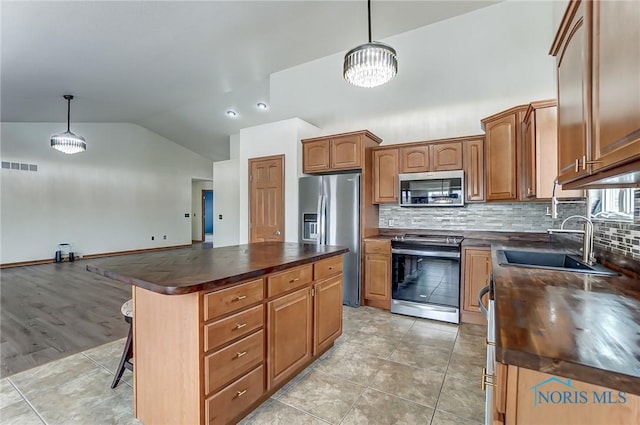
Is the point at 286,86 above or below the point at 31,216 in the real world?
above

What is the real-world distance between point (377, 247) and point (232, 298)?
244 centimetres

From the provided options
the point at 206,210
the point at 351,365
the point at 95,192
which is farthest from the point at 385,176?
the point at 206,210

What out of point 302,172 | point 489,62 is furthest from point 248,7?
point 489,62

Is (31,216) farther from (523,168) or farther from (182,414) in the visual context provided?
(523,168)

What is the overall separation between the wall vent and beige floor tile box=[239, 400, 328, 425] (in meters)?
7.57

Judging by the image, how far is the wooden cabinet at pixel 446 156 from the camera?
11.6 feet

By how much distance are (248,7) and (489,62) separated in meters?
2.65

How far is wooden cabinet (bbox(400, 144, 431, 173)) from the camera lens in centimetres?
370

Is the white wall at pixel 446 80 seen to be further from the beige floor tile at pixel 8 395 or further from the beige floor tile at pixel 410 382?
the beige floor tile at pixel 8 395

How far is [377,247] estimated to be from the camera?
3674 millimetres

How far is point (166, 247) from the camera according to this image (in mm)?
8547

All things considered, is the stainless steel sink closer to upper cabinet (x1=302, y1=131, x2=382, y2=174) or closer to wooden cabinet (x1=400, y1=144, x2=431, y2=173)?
wooden cabinet (x1=400, y1=144, x2=431, y2=173)

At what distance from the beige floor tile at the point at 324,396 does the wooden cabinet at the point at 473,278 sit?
1.76 metres

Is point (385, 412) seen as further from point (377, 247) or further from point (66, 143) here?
point (66, 143)
